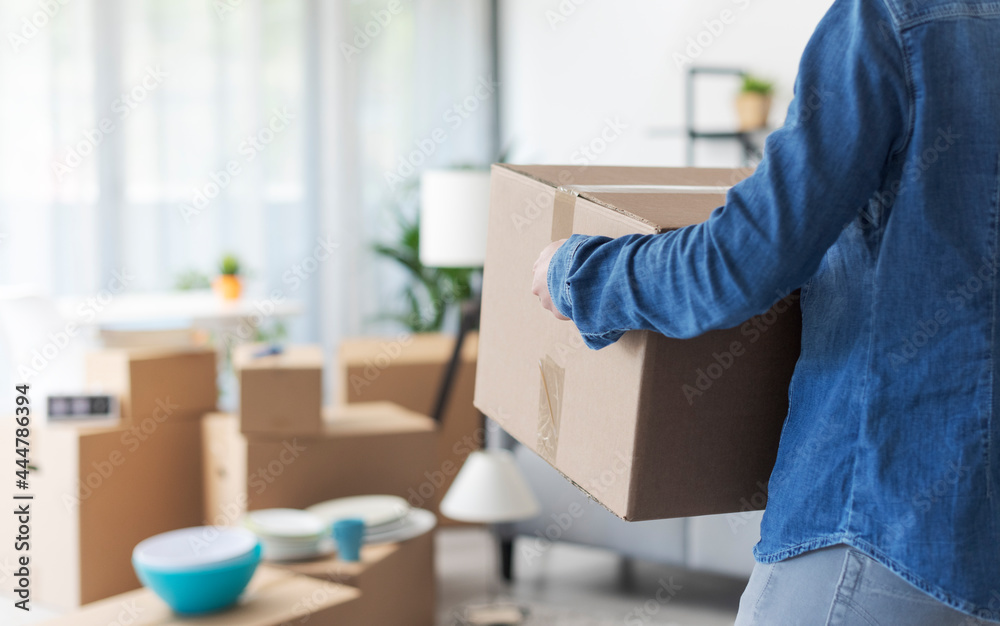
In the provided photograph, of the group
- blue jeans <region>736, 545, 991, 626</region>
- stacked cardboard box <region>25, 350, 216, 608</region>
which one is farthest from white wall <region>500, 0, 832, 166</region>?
blue jeans <region>736, 545, 991, 626</region>

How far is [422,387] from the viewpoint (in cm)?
314

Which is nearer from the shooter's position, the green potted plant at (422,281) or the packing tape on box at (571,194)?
the packing tape on box at (571,194)

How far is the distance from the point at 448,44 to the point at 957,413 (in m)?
4.38

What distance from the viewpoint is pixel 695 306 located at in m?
0.72

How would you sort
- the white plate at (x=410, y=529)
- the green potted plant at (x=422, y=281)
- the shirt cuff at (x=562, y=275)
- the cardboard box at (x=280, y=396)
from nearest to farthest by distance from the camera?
the shirt cuff at (x=562, y=275)
the white plate at (x=410, y=529)
the cardboard box at (x=280, y=396)
the green potted plant at (x=422, y=281)

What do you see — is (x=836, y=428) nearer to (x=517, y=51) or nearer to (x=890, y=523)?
(x=890, y=523)

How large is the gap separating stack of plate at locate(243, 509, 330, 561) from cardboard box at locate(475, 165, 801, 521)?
1.13m

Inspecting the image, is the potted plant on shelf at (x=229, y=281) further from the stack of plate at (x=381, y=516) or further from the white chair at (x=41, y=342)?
the stack of plate at (x=381, y=516)

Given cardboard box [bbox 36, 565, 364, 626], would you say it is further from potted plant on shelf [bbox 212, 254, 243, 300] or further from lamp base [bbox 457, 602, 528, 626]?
potted plant on shelf [bbox 212, 254, 243, 300]

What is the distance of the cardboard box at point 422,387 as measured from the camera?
3.06 metres

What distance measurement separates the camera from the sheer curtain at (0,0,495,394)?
141 inches

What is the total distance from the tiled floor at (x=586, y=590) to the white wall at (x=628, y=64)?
167 centimetres

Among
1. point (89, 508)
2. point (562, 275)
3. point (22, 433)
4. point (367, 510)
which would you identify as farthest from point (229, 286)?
point (562, 275)

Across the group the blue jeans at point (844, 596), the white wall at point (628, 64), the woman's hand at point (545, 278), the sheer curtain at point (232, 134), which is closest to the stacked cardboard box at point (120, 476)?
the sheer curtain at point (232, 134)
